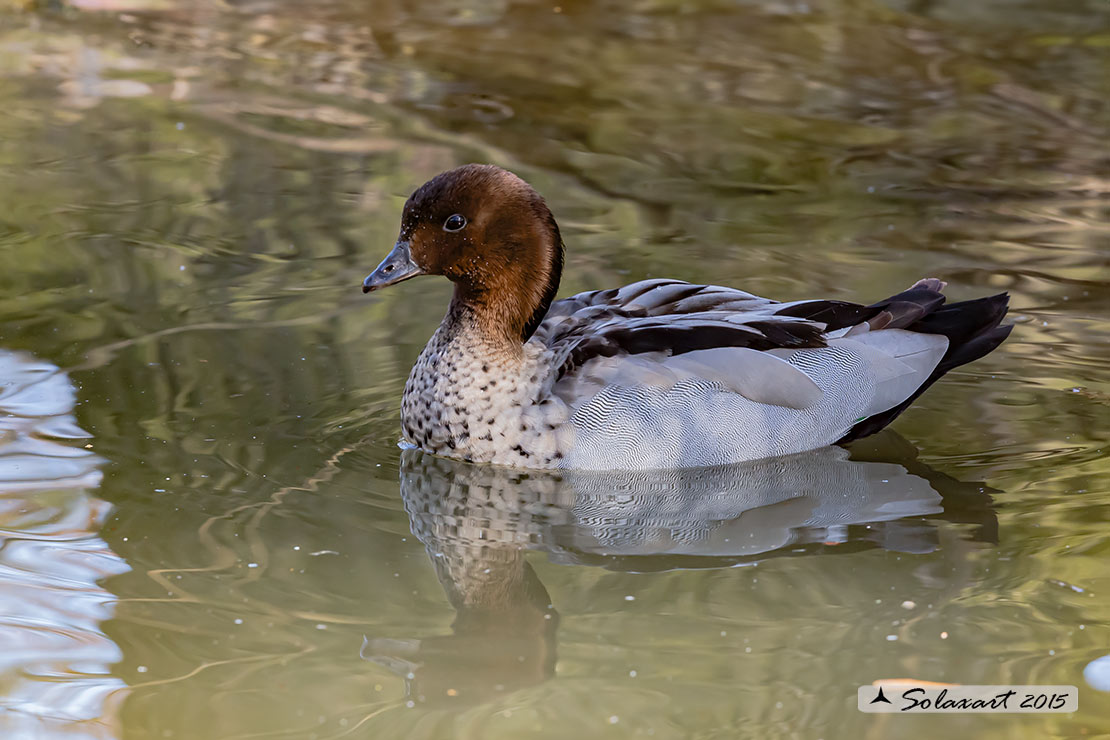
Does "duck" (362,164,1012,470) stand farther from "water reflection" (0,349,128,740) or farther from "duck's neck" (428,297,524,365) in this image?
"water reflection" (0,349,128,740)

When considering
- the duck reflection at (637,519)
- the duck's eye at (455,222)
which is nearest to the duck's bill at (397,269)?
the duck's eye at (455,222)

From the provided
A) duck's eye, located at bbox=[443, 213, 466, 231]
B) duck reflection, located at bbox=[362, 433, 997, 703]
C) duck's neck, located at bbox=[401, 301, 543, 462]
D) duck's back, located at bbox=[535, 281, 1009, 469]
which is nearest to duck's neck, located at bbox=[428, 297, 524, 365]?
duck's neck, located at bbox=[401, 301, 543, 462]

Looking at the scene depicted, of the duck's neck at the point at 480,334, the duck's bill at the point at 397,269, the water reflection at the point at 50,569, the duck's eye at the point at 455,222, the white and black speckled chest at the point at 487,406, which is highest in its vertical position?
the duck's eye at the point at 455,222

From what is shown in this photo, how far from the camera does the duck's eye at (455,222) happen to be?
6.58 meters

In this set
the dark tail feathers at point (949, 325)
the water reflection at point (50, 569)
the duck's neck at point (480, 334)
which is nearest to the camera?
the water reflection at point (50, 569)

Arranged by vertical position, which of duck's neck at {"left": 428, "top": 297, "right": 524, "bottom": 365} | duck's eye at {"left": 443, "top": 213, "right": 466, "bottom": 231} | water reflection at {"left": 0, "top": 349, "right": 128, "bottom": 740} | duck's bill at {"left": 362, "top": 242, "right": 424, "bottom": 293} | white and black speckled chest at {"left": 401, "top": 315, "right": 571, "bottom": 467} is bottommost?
water reflection at {"left": 0, "top": 349, "right": 128, "bottom": 740}

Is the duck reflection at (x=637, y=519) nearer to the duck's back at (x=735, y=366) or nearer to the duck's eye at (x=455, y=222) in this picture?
Result: the duck's back at (x=735, y=366)

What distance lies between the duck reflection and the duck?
0.11m

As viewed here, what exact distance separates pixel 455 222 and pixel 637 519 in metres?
1.60

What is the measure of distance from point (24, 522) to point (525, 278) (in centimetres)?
242

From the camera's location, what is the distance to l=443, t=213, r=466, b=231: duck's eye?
21.6ft

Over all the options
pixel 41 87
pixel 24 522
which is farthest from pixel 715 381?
pixel 41 87

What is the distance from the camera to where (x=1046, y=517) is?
19.9 ft

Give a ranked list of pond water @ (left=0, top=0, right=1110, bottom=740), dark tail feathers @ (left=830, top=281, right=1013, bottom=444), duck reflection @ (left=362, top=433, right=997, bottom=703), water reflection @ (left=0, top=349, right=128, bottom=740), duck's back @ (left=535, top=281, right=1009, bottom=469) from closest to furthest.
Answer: water reflection @ (left=0, top=349, right=128, bottom=740)
pond water @ (left=0, top=0, right=1110, bottom=740)
duck reflection @ (left=362, top=433, right=997, bottom=703)
duck's back @ (left=535, top=281, right=1009, bottom=469)
dark tail feathers @ (left=830, top=281, right=1013, bottom=444)
